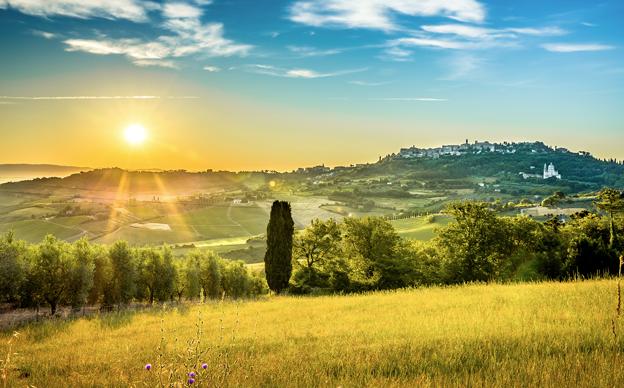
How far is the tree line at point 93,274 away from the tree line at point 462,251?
1122cm

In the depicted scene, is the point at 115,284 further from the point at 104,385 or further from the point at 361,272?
the point at 104,385

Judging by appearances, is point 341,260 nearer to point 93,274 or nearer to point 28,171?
point 93,274

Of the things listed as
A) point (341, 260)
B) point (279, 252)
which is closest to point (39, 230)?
point (279, 252)

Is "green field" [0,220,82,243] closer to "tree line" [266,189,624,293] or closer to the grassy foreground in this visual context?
"tree line" [266,189,624,293]

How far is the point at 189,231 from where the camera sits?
16375cm

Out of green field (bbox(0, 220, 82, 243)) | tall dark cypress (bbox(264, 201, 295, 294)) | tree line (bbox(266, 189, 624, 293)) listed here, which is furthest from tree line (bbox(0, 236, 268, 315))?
green field (bbox(0, 220, 82, 243))

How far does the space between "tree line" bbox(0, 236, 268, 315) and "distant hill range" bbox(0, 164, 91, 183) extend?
10954cm

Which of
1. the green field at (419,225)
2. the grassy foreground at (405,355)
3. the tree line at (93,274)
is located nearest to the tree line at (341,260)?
the tree line at (93,274)

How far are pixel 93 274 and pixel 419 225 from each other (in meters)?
103

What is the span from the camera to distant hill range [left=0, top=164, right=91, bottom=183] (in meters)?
145

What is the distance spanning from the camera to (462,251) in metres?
44.4

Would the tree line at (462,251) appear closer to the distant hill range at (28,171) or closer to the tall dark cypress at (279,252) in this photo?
the tall dark cypress at (279,252)

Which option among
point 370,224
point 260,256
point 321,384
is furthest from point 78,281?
point 260,256

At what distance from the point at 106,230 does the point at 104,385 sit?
150 meters
